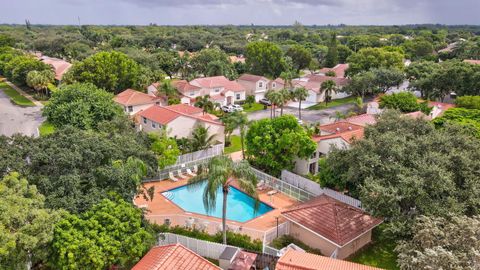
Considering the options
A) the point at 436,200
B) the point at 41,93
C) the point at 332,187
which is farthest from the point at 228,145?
the point at 41,93

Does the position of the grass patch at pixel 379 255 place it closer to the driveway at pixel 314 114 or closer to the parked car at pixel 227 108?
the driveway at pixel 314 114

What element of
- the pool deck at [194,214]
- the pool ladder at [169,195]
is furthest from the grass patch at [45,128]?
the pool ladder at [169,195]

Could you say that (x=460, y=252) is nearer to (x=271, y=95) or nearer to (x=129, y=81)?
(x=271, y=95)

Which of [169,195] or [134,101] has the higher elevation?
[134,101]

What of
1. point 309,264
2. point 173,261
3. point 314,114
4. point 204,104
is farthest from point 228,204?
point 314,114

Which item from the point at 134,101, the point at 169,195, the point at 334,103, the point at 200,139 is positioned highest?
the point at 134,101

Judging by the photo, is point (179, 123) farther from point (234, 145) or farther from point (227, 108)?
point (227, 108)

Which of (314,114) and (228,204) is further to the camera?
(314,114)
